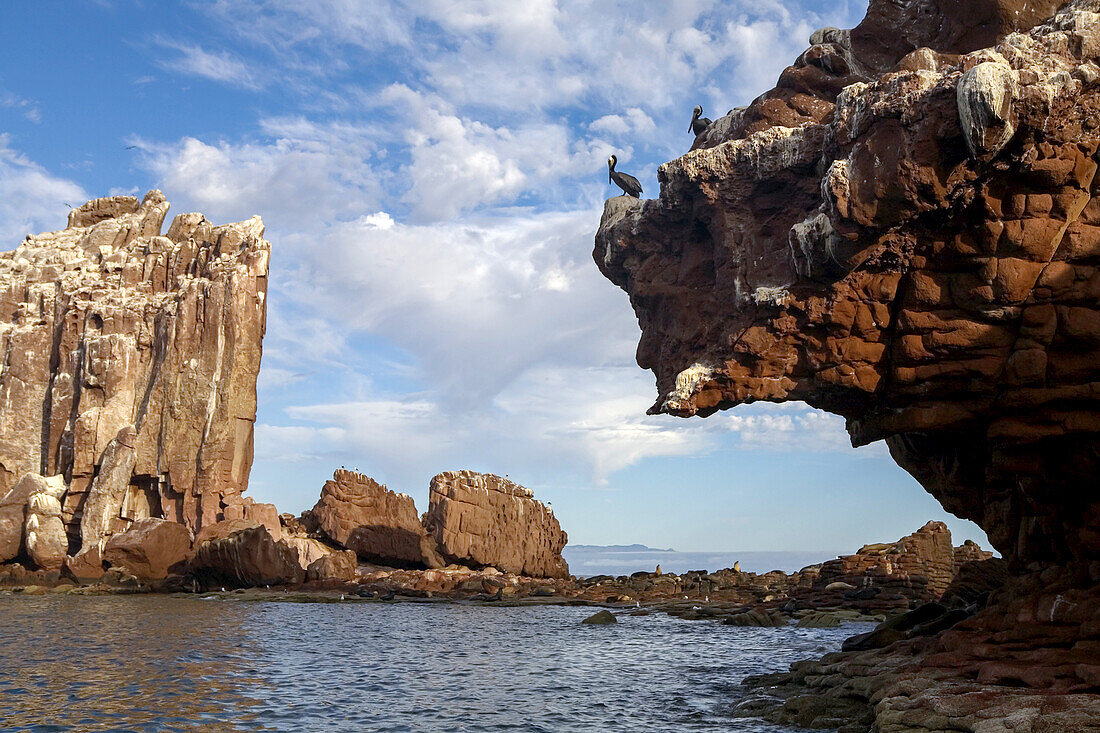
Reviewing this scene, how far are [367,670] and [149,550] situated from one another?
39.4m

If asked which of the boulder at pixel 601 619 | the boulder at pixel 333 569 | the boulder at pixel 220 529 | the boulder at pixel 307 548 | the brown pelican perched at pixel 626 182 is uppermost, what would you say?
the brown pelican perched at pixel 626 182

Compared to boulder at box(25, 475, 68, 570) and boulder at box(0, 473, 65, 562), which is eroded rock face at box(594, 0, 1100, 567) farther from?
boulder at box(0, 473, 65, 562)

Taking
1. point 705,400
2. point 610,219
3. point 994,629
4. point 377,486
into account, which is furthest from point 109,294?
point 994,629

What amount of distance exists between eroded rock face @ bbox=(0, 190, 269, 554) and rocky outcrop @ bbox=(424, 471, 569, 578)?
16166 millimetres

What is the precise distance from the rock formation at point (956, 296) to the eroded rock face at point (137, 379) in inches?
2218

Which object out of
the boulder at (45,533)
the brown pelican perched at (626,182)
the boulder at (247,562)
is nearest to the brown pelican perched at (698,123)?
the brown pelican perched at (626,182)

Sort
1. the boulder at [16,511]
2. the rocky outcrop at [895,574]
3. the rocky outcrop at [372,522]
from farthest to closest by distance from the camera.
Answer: the rocky outcrop at [372,522], the boulder at [16,511], the rocky outcrop at [895,574]

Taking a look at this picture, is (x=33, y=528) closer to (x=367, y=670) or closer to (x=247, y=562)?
(x=247, y=562)

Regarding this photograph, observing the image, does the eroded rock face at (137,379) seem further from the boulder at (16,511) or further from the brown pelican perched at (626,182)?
the brown pelican perched at (626,182)

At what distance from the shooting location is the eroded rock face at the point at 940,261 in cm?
1442

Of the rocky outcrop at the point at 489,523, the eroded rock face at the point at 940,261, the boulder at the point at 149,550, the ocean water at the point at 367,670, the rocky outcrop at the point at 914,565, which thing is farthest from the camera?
the rocky outcrop at the point at 489,523

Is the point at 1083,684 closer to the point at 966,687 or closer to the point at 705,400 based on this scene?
the point at 966,687

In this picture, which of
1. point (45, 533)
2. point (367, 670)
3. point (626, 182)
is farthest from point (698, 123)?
point (45, 533)

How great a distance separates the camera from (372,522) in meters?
A: 67.1
